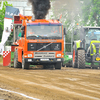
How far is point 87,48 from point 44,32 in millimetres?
2957

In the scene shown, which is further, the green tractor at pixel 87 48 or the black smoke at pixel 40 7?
the black smoke at pixel 40 7

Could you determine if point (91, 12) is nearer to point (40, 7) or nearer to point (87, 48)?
point (40, 7)

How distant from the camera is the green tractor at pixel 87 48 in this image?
682 inches

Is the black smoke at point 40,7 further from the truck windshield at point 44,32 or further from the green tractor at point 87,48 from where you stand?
the truck windshield at point 44,32

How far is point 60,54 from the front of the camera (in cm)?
1675

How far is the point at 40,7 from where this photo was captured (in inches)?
861

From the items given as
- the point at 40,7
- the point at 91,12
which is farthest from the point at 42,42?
the point at 91,12

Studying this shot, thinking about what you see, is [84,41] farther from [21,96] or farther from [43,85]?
[21,96]

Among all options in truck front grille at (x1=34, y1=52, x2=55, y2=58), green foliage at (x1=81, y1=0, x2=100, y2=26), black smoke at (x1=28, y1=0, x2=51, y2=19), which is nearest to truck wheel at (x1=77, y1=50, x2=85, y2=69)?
truck front grille at (x1=34, y1=52, x2=55, y2=58)

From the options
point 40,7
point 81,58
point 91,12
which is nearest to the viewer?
point 81,58

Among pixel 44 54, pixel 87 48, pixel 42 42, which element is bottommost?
pixel 44 54

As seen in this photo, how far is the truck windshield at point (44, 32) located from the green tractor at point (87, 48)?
136 centimetres

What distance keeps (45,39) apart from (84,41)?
2629mm

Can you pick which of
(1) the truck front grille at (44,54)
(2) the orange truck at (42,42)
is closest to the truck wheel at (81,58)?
(2) the orange truck at (42,42)
